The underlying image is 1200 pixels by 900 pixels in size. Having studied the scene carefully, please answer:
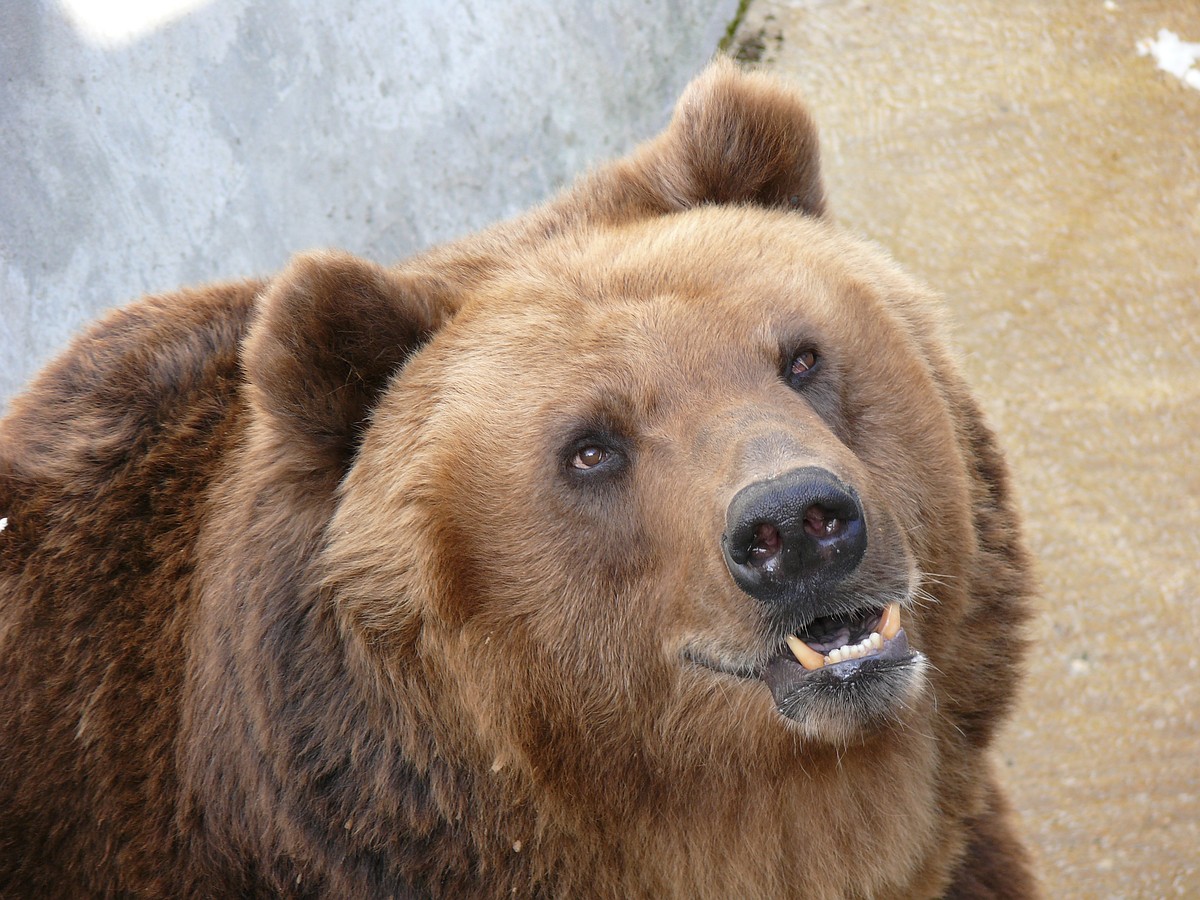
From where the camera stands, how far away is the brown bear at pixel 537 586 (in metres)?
3.08

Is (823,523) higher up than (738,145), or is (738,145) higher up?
(738,145)

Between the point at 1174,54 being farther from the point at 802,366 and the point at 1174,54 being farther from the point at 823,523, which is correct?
the point at 823,523

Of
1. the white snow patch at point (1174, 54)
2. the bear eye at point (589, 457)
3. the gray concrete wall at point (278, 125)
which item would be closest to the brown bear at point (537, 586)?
the bear eye at point (589, 457)

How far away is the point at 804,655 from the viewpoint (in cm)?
291

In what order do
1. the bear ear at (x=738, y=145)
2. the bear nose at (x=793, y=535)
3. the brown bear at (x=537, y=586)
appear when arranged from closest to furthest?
the bear nose at (x=793, y=535)
the brown bear at (x=537, y=586)
the bear ear at (x=738, y=145)

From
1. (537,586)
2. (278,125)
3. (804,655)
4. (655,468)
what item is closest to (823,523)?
(804,655)

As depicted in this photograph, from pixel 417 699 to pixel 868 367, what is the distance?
55.9 inches

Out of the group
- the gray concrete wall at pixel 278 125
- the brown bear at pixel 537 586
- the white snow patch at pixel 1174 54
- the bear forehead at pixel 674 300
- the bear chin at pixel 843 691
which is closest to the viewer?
the bear chin at pixel 843 691

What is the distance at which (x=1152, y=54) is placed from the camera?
6.11 m

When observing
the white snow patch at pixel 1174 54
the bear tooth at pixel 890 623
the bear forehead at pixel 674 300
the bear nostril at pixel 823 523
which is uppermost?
the bear forehead at pixel 674 300

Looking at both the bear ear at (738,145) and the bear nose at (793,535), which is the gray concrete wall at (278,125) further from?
the bear nose at (793,535)

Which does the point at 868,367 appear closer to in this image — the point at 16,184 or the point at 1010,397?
the point at 1010,397

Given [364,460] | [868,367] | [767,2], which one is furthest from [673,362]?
[767,2]

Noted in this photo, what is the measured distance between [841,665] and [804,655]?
0.09 meters
